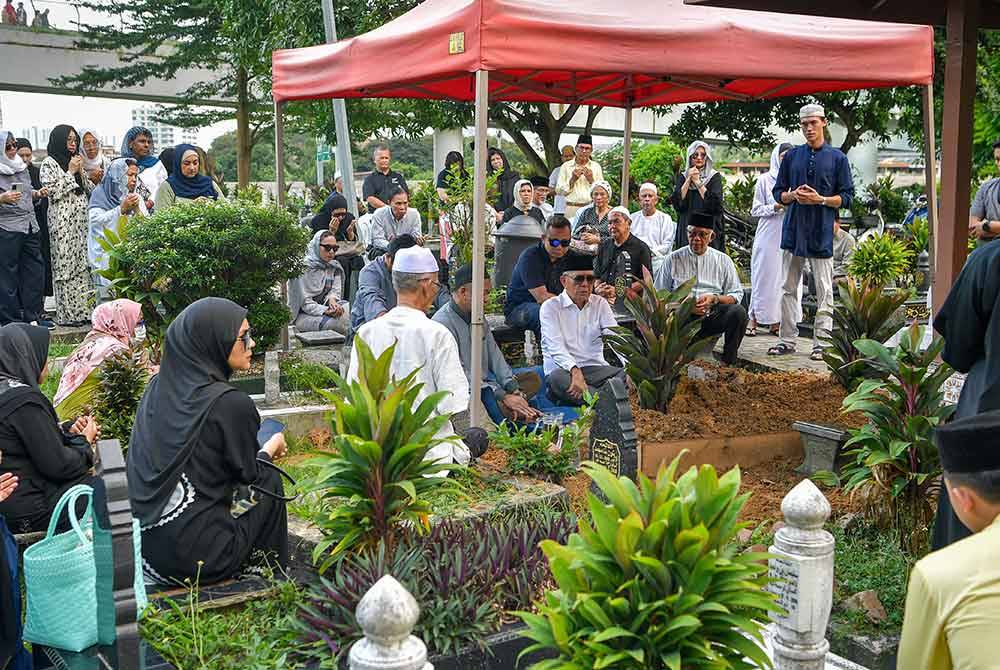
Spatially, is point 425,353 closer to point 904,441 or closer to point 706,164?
point 904,441

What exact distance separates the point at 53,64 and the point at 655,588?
26.2 meters

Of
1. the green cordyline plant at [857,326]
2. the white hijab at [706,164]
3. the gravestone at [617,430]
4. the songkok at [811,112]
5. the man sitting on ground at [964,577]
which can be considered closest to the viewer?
the man sitting on ground at [964,577]

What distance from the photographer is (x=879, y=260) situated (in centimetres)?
1160

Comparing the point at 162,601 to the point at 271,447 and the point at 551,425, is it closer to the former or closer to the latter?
the point at 271,447

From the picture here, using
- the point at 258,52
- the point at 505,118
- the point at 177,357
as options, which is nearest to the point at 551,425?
the point at 177,357

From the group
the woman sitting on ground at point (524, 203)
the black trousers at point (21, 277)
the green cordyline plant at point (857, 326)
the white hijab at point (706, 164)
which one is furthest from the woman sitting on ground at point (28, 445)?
the white hijab at point (706, 164)

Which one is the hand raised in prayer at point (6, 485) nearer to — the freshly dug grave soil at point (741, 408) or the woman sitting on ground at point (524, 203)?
the freshly dug grave soil at point (741, 408)

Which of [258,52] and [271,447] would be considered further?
[258,52]

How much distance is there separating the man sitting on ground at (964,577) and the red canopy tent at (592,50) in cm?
407

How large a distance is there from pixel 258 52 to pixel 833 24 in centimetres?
1315

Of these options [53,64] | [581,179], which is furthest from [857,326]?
[53,64]

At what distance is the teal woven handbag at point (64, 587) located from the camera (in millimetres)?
3889

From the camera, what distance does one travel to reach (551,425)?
612 centimetres

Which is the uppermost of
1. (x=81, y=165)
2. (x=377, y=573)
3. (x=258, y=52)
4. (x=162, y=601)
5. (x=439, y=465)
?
(x=258, y=52)
